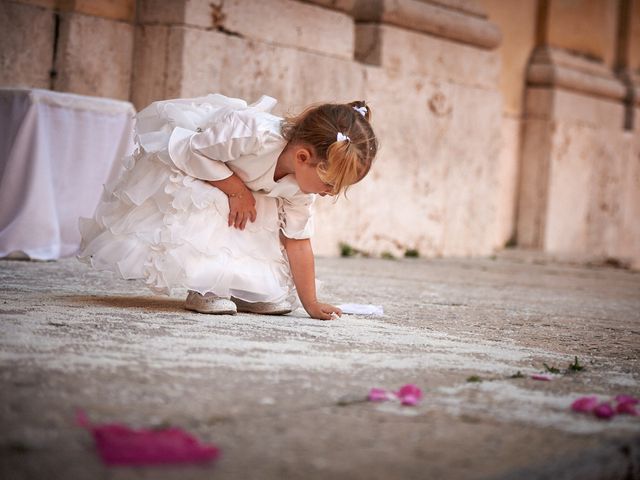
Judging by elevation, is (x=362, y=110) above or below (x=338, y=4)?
below

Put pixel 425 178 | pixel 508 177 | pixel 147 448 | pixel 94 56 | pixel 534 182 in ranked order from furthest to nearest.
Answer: pixel 534 182 → pixel 508 177 → pixel 425 178 → pixel 94 56 → pixel 147 448

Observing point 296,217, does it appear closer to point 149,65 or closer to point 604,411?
point 604,411

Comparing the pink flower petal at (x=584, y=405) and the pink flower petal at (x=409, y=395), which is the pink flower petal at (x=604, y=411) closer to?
the pink flower petal at (x=584, y=405)

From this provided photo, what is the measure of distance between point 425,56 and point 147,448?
6.23 m

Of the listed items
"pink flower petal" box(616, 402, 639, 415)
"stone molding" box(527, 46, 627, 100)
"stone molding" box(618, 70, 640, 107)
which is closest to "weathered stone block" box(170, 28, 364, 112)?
"stone molding" box(527, 46, 627, 100)

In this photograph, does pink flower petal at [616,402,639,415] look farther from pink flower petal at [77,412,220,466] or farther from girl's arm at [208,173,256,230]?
girl's arm at [208,173,256,230]

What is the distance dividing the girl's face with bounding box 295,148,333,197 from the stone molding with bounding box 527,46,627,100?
646 centimetres

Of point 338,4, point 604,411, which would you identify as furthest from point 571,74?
point 604,411

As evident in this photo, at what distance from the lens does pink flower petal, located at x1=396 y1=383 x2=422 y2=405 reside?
202 centimetres

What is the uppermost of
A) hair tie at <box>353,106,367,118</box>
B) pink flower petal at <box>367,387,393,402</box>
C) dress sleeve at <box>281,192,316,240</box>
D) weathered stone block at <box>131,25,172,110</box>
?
weathered stone block at <box>131,25,172,110</box>

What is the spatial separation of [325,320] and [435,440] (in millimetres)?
1573

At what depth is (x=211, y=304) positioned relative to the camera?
126 inches

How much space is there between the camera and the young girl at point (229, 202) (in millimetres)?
3160

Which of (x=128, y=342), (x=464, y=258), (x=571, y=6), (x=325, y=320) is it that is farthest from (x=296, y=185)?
(x=571, y=6)
